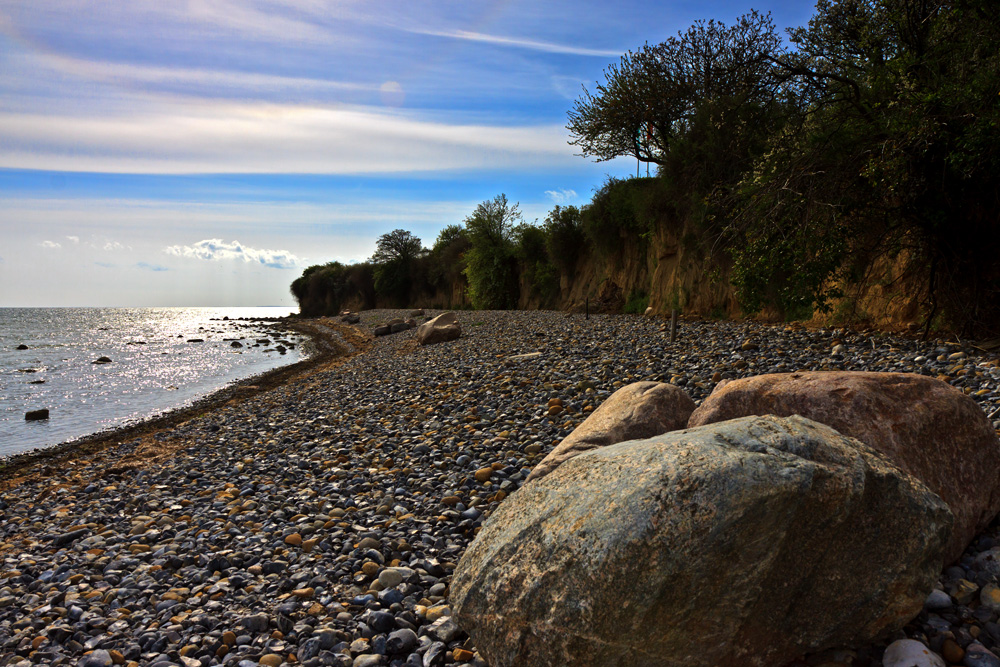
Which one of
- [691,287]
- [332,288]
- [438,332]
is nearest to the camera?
[691,287]

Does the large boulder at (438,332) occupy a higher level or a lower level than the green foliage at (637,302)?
lower

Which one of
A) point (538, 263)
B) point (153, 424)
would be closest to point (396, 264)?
point (538, 263)

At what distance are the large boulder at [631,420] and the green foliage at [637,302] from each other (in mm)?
18011

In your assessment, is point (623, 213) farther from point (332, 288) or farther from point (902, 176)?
point (332, 288)

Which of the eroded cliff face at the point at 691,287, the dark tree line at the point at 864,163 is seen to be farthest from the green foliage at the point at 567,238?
the dark tree line at the point at 864,163

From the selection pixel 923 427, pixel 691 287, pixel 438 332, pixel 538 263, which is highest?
pixel 538 263

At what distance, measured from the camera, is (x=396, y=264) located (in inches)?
2333

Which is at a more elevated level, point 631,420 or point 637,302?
point 637,302

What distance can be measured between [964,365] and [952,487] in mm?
4989

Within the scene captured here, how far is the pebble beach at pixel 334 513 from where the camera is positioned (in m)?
3.47

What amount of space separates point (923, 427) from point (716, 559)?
102 inches

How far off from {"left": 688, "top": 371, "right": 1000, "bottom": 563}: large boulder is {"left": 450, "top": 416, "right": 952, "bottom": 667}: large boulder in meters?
1.15

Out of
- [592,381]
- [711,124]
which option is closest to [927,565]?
[592,381]

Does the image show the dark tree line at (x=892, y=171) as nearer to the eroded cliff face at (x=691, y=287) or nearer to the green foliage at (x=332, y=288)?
the eroded cliff face at (x=691, y=287)
